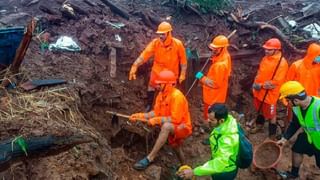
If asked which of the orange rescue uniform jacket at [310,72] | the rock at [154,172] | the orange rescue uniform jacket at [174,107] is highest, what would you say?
the orange rescue uniform jacket at [310,72]

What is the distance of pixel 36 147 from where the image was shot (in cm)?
493

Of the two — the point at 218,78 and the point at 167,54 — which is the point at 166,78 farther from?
the point at 167,54

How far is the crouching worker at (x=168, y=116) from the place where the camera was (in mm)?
7133

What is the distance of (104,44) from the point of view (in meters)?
9.93

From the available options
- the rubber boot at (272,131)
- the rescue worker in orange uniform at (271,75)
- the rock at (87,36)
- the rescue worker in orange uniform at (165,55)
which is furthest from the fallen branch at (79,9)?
the rubber boot at (272,131)

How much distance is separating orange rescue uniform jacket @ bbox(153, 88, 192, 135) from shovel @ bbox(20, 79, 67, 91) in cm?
174

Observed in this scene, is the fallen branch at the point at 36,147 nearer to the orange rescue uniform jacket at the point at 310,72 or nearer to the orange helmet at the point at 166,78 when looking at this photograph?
the orange helmet at the point at 166,78

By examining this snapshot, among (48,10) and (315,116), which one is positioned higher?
(48,10)

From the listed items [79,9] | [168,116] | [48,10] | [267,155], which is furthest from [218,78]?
[48,10]

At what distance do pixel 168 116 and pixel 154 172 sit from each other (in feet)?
3.19

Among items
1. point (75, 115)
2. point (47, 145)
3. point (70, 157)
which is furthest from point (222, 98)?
point (47, 145)

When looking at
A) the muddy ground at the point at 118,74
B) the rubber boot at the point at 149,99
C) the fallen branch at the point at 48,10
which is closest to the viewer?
the muddy ground at the point at 118,74

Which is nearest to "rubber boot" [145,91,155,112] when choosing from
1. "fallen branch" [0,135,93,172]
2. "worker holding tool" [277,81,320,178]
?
"worker holding tool" [277,81,320,178]

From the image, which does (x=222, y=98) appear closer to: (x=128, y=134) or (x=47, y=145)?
(x=128, y=134)
